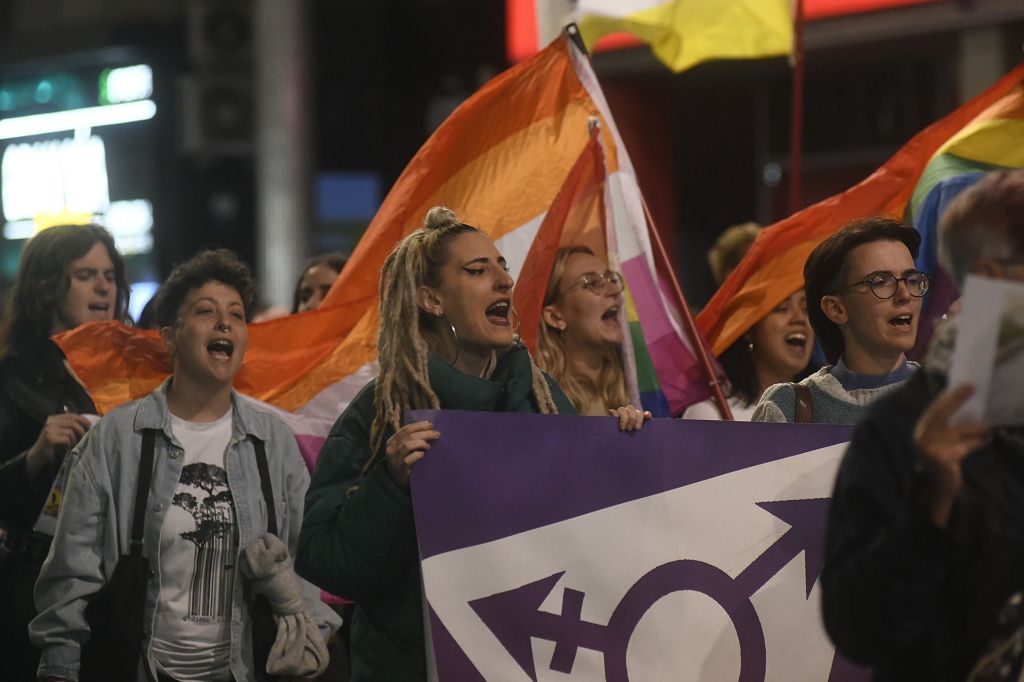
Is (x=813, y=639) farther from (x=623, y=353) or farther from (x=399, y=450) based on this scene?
(x=623, y=353)

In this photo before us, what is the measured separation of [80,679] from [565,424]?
1.58 meters

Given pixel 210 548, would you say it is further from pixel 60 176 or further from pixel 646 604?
pixel 60 176

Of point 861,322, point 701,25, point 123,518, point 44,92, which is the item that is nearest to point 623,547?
point 861,322

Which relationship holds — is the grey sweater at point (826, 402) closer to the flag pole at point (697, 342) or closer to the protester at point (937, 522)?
the flag pole at point (697, 342)

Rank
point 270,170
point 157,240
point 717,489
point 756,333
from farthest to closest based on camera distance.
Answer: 1. point 157,240
2. point 270,170
3. point 756,333
4. point 717,489

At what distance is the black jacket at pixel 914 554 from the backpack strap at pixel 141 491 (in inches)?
90.8

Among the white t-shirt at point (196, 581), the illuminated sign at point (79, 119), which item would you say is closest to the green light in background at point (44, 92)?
the illuminated sign at point (79, 119)

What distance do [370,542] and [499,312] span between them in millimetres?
687

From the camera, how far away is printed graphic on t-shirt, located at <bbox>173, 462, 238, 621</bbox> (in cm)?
414

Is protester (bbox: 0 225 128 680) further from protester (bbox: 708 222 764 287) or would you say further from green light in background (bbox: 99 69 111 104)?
green light in background (bbox: 99 69 111 104)

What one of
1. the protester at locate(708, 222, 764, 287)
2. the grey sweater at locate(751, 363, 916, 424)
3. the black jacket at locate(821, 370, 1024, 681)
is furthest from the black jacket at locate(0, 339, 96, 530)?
the black jacket at locate(821, 370, 1024, 681)

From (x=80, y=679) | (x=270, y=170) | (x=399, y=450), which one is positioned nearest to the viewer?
(x=399, y=450)

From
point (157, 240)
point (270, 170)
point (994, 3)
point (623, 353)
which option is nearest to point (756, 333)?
point (623, 353)

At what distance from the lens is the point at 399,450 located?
11.1 ft
